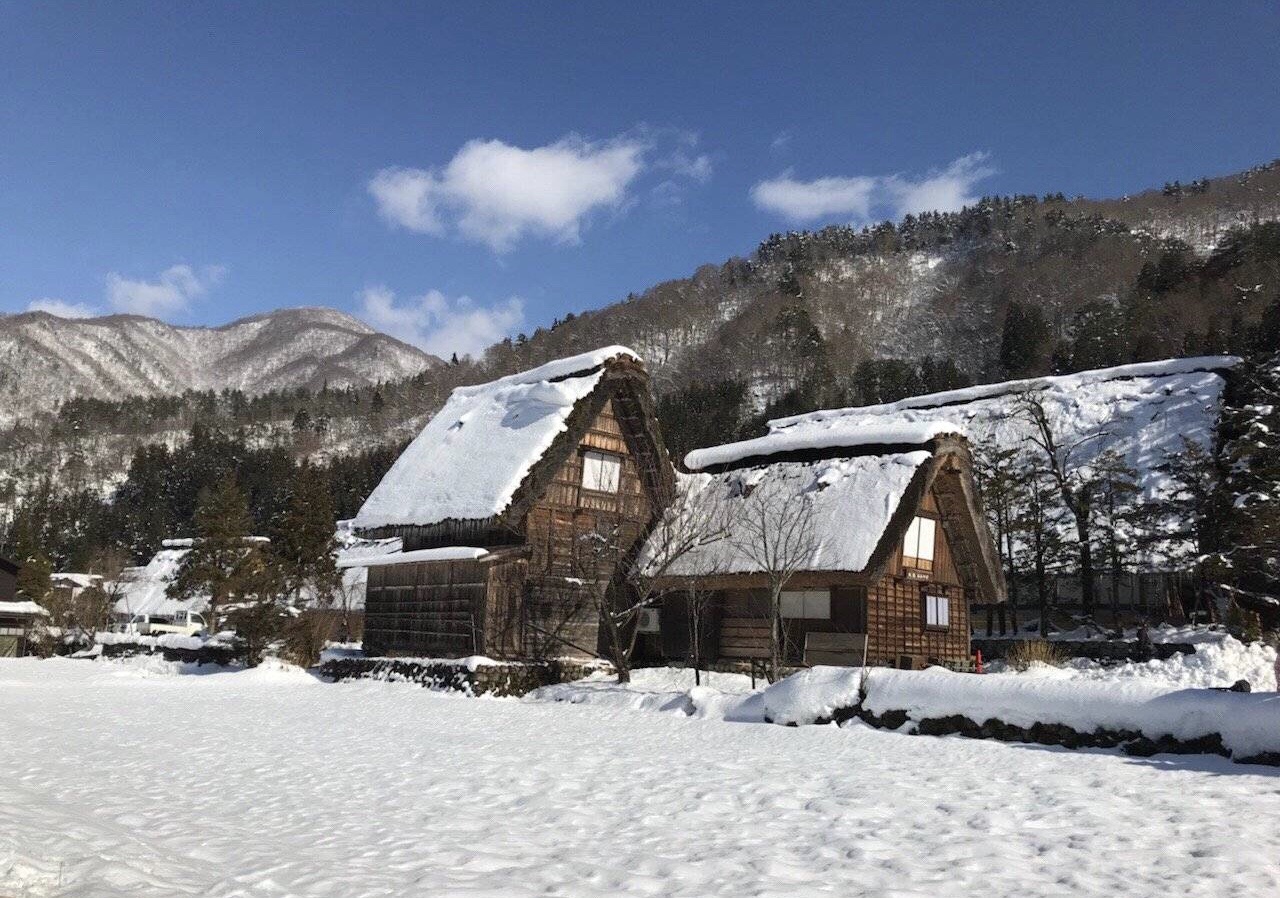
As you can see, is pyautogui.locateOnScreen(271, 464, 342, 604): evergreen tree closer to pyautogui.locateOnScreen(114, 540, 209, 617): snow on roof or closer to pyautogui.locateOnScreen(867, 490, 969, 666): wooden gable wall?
pyautogui.locateOnScreen(114, 540, 209, 617): snow on roof

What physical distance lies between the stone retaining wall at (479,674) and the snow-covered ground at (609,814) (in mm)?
6817

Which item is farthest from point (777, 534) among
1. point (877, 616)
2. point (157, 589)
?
point (157, 589)

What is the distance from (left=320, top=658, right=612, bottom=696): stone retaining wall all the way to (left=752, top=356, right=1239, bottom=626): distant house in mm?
14571

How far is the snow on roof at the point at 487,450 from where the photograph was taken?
24.0 meters

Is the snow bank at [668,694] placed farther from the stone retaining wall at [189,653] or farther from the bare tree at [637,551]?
the stone retaining wall at [189,653]

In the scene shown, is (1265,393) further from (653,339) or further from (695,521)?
(653,339)

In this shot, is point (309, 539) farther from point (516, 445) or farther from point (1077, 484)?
point (1077, 484)

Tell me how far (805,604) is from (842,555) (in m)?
2.41

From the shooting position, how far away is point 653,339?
405 feet

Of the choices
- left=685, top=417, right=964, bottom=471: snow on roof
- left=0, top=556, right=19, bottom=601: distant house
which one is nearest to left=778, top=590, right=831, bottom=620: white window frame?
left=685, top=417, right=964, bottom=471: snow on roof

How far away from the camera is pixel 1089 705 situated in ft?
40.2

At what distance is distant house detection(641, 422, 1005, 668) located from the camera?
72.6ft

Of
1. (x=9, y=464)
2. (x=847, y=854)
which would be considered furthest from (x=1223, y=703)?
(x=9, y=464)

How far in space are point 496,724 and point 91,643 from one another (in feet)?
114
